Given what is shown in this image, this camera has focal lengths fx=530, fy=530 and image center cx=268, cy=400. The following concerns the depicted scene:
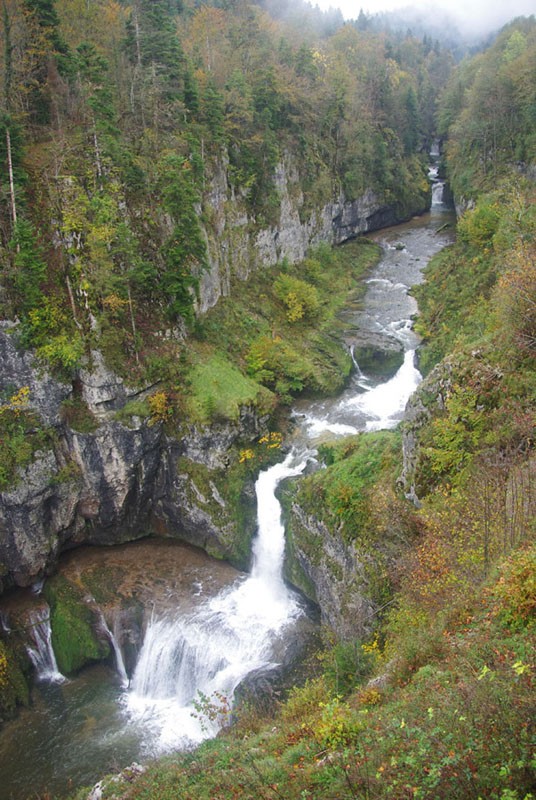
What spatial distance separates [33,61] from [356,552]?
2978 cm

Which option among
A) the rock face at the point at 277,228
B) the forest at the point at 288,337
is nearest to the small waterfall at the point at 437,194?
the rock face at the point at 277,228

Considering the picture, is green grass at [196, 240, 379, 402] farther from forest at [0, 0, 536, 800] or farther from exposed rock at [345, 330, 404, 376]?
exposed rock at [345, 330, 404, 376]

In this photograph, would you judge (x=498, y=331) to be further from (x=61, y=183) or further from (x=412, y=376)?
(x=61, y=183)

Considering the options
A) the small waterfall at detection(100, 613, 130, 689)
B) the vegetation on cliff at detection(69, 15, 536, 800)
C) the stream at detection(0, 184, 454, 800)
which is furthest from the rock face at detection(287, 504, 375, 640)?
the small waterfall at detection(100, 613, 130, 689)

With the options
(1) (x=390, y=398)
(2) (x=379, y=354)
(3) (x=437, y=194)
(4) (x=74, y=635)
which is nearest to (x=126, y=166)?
(2) (x=379, y=354)

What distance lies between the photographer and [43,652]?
24250 millimetres

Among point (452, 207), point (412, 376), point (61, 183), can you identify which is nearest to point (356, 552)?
point (412, 376)

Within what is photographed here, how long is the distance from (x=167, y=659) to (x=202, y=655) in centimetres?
165

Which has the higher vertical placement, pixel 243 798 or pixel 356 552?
pixel 243 798

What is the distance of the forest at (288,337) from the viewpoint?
9531 millimetres

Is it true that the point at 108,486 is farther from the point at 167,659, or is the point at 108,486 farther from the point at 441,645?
the point at 441,645

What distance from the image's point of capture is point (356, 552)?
62.2ft

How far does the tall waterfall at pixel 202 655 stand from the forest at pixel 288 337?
1180mm

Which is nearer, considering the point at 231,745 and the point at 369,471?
the point at 231,745
